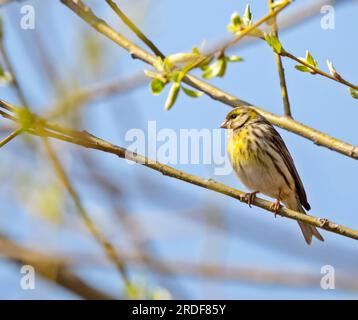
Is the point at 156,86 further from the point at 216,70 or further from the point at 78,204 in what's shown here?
the point at 78,204

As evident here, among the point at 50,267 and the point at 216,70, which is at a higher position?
the point at 216,70

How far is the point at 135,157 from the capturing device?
8.14 feet

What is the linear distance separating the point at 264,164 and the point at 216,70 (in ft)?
9.06

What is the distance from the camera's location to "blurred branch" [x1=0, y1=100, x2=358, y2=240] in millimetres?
2113

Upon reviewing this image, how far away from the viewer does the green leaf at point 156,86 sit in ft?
7.49

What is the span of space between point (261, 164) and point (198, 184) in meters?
2.48

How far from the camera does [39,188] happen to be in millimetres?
3303

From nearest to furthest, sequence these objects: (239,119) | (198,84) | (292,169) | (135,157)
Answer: (135,157) → (198,84) → (292,169) → (239,119)

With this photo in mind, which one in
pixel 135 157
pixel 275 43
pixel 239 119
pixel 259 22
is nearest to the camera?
pixel 259 22

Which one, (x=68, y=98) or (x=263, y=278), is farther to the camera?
(x=263, y=278)

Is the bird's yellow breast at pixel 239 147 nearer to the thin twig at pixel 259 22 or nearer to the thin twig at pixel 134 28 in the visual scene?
the thin twig at pixel 134 28

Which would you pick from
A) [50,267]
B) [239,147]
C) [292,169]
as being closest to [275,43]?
[50,267]
